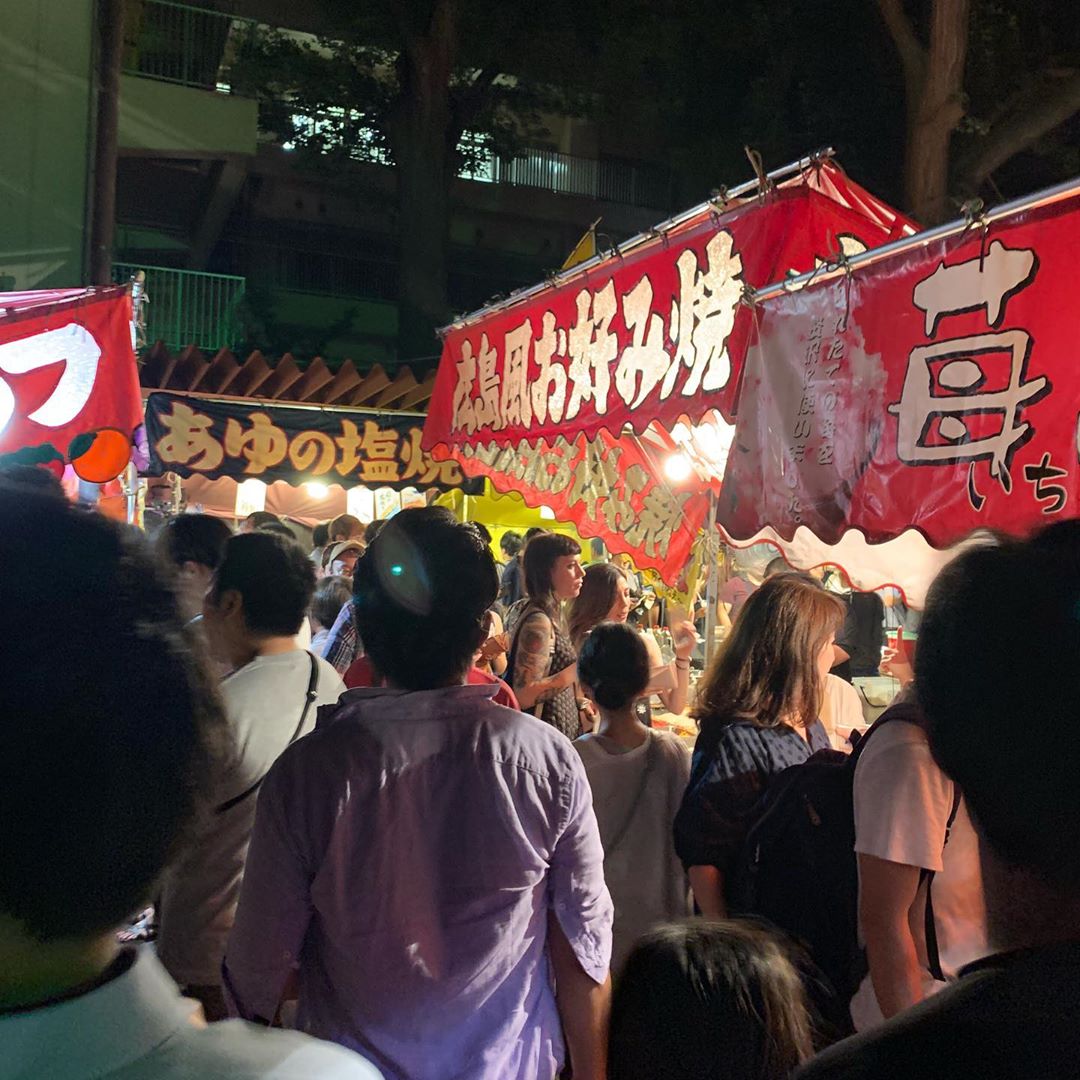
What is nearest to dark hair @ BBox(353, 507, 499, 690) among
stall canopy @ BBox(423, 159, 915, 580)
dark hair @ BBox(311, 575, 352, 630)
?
stall canopy @ BBox(423, 159, 915, 580)

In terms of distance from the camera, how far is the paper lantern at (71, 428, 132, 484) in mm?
6461

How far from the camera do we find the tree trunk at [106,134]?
10.2 m

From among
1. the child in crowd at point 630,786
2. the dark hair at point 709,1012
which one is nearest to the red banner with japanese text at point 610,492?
the child in crowd at point 630,786

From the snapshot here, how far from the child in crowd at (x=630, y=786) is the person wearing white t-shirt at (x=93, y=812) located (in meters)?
2.46

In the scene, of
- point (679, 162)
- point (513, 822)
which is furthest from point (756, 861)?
point (679, 162)

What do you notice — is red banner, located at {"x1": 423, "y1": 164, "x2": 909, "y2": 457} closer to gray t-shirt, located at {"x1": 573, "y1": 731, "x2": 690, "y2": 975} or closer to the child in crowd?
the child in crowd

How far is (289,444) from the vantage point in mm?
10203

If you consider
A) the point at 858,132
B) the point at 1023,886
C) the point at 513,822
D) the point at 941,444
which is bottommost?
the point at 513,822

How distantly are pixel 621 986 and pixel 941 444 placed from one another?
8.24 ft

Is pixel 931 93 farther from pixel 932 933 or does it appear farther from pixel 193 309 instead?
pixel 193 309

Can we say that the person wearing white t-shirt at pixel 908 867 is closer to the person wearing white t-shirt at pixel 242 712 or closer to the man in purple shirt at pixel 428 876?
the man in purple shirt at pixel 428 876

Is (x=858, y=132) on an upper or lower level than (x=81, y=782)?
upper

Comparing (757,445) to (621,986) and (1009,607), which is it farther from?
(1009,607)

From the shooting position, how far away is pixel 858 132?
48.3 ft
